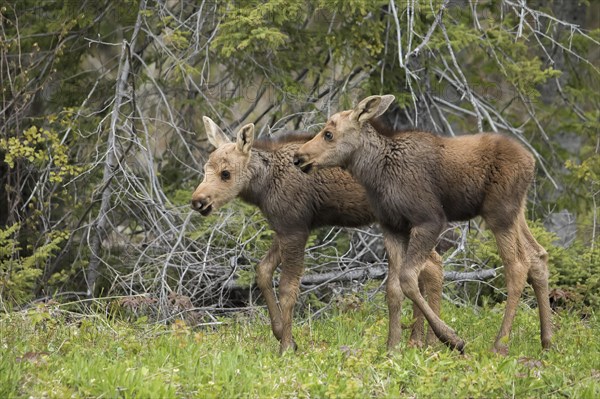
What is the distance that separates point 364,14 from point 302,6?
706 mm

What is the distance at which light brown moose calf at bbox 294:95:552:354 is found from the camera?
9383 mm

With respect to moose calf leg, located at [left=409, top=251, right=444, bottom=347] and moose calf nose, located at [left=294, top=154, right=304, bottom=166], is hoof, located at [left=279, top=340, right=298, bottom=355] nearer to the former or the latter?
moose calf leg, located at [left=409, top=251, right=444, bottom=347]

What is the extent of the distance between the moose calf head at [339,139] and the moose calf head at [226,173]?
61cm

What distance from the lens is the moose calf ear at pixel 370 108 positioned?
955cm

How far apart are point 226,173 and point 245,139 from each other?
0.38 metres

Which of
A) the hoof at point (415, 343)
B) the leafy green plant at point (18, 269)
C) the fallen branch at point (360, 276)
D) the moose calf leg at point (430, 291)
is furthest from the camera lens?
the fallen branch at point (360, 276)

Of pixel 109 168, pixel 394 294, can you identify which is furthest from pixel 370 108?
pixel 109 168

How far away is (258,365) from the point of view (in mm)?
7910

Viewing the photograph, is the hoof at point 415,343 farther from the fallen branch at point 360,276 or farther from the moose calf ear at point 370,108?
the fallen branch at point 360,276

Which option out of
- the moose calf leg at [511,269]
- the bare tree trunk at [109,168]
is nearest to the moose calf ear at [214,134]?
the bare tree trunk at [109,168]

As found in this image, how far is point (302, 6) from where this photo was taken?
11828mm

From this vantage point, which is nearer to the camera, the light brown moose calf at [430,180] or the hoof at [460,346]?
the hoof at [460,346]

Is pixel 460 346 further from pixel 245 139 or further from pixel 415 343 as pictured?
pixel 245 139

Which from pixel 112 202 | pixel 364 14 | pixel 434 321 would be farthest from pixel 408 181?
pixel 112 202
